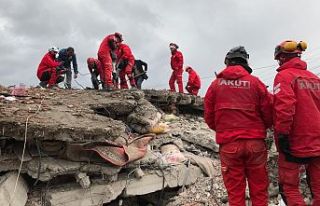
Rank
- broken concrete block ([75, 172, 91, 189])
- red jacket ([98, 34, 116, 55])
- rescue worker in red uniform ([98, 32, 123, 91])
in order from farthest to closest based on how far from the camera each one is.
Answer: red jacket ([98, 34, 116, 55]) → rescue worker in red uniform ([98, 32, 123, 91]) → broken concrete block ([75, 172, 91, 189])

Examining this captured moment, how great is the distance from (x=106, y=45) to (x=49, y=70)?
2.05 meters

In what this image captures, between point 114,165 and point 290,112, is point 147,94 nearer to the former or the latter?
point 114,165

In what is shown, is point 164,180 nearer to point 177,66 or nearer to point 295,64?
point 295,64

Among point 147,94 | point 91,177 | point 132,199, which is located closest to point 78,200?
point 91,177

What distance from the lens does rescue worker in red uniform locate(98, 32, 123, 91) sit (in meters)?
11.6

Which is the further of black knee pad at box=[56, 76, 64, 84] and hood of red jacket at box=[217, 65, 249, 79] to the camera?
black knee pad at box=[56, 76, 64, 84]

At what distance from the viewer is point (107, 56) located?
460 inches

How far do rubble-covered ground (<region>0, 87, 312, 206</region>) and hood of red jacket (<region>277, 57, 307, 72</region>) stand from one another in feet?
9.28

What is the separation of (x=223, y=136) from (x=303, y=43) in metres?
1.44

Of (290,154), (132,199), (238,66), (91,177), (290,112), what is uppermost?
(238,66)

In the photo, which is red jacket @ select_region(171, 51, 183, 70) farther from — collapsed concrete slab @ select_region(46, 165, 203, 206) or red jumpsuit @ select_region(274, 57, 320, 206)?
red jumpsuit @ select_region(274, 57, 320, 206)

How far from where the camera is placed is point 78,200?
6.19m

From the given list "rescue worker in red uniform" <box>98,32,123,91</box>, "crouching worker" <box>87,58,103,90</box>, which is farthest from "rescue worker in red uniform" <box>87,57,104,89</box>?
"rescue worker in red uniform" <box>98,32,123,91</box>

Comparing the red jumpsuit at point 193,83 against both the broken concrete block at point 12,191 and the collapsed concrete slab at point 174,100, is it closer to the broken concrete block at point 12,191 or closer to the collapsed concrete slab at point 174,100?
the collapsed concrete slab at point 174,100
